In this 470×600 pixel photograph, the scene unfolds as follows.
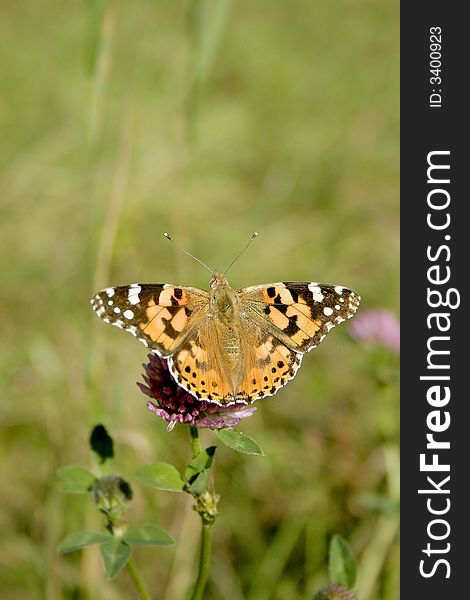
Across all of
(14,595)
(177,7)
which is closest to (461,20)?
(14,595)

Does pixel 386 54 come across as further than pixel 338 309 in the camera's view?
Yes

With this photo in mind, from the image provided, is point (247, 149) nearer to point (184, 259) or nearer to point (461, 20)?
point (184, 259)

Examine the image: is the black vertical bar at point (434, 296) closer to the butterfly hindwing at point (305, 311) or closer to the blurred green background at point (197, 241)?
the blurred green background at point (197, 241)

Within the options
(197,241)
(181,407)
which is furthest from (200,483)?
(197,241)

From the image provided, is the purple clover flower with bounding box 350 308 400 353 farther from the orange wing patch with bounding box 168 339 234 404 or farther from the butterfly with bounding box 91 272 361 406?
the orange wing patch with bounding box 168 339 234 404

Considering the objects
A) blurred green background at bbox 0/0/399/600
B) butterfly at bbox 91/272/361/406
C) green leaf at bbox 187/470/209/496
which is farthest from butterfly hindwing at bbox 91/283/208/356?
blurred green background at bbox 0/0/399/600

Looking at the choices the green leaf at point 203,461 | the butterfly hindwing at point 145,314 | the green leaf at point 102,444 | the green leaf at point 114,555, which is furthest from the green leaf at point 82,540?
the butterfly hindwing at point 145,314

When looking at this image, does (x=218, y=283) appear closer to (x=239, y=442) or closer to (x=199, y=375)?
(x=199, y=375)
